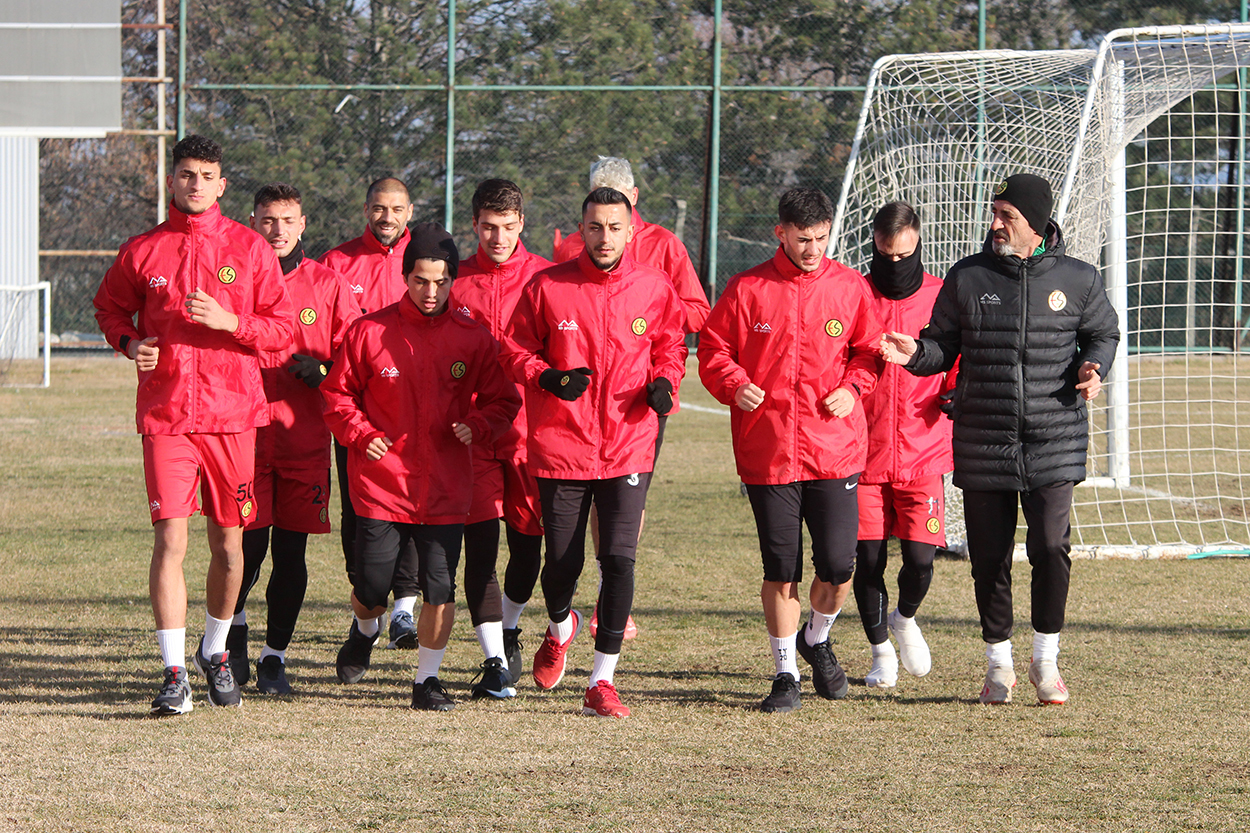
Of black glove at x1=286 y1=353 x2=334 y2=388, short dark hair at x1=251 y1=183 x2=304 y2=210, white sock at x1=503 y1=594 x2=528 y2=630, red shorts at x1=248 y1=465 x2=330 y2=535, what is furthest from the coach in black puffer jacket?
short dark hair at x1=251 y1=183 x2=304 y2=210

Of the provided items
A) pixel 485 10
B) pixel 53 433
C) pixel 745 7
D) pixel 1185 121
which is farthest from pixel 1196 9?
pixel 53 433

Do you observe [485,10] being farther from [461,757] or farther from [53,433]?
[461,757]

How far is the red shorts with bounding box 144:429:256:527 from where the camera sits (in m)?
5.01

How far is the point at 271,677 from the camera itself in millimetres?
5402

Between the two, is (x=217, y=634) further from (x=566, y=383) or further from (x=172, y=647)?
(x=566, y=383)

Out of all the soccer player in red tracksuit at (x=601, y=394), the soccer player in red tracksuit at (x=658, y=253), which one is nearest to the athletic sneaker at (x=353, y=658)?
the soccer player in red tracksuit at (x=601, y=394)

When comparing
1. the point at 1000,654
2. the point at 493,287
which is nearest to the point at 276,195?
the point at 493,287

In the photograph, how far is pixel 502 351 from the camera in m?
5.20

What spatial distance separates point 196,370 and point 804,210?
226 centimetres

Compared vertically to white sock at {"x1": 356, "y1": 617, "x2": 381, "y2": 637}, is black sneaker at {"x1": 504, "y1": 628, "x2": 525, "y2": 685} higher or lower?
lower

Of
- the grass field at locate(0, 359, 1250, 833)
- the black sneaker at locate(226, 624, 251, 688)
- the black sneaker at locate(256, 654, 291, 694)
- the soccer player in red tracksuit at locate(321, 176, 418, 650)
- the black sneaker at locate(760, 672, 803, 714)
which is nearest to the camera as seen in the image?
the grass field at locate(0, 359, 1250, 833)

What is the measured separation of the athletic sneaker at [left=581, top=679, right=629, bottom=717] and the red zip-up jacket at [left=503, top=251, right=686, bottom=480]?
0.76 m

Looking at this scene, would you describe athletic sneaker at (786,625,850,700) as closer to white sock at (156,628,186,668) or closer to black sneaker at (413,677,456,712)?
black sneaker at (413,677,456,712)

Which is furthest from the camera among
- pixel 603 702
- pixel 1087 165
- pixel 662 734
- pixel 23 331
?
pixel 23 331
